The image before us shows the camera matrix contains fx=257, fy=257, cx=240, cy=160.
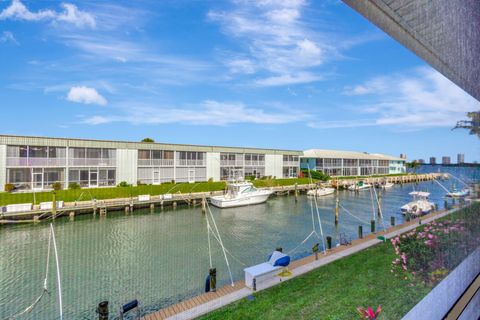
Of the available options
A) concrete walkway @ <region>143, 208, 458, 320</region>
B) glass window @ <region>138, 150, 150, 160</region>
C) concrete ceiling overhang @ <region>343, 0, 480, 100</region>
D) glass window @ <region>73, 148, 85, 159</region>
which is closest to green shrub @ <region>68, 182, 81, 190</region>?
glass window @ <region>73, 148, 85, 159</region>

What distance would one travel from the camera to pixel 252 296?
3215 mm

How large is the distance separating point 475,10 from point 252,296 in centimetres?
328

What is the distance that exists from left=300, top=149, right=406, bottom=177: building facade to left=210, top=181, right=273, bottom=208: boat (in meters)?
11.1

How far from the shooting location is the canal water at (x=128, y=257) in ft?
11.9

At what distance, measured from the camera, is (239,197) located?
46.6 ft

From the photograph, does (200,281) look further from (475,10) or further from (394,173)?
(394,173)

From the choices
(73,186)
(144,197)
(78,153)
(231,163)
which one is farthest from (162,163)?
(73,186)

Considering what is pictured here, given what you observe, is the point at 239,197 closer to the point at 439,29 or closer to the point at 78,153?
the point at 78,153

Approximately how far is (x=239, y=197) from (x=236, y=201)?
322mm

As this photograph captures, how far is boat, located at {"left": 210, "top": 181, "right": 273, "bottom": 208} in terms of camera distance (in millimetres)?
13833

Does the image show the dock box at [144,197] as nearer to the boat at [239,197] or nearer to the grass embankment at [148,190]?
the grass embankment at [148,190]

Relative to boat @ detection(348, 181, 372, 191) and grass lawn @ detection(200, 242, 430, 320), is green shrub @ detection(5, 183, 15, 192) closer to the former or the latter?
grass lawn @ detection(200, 242, 430, 320)

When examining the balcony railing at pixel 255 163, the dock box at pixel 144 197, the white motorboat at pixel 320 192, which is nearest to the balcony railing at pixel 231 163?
the balcony railing at pixel 255 163

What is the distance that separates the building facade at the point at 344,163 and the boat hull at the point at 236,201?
11242mm
